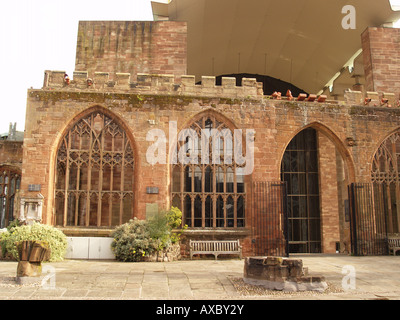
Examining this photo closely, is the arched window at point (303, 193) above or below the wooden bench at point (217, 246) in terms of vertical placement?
above

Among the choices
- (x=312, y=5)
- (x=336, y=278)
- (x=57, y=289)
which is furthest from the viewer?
(x=312, y=5)

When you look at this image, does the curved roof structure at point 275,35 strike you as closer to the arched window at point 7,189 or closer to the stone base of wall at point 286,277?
the arched window at point 7,189

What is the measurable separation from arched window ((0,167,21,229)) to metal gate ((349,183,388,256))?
13514 mm

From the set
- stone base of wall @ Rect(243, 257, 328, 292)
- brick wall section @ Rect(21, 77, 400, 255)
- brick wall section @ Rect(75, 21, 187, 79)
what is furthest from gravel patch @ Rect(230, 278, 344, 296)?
brick wall section @ Rect(75, 21, 187, 79)

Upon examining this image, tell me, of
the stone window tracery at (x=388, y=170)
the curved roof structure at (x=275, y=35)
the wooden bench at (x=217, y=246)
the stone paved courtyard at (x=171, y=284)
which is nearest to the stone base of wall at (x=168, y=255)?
the wooden bench at (x=217, y=246)

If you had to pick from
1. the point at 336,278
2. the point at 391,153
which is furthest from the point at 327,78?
the point at 336,278

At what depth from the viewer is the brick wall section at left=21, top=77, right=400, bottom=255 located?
48.1ft

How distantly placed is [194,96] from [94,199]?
5432 mm

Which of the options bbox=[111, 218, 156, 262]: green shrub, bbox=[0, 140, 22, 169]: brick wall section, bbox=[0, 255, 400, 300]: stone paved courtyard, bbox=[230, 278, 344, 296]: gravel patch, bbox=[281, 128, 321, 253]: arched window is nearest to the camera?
bbox=[0, 255, 400, 300]: stone paved courtyard

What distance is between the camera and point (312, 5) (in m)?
21.2

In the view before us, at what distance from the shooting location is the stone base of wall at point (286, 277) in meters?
8.11

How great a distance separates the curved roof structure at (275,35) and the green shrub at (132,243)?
11214 millimetres

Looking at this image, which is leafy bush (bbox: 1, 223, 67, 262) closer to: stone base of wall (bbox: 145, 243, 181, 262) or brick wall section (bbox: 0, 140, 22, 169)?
stone base of wall (bbox: 145, 243, 181, 262)

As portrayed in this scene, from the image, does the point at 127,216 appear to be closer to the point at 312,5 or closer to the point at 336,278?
the point at 336,278
